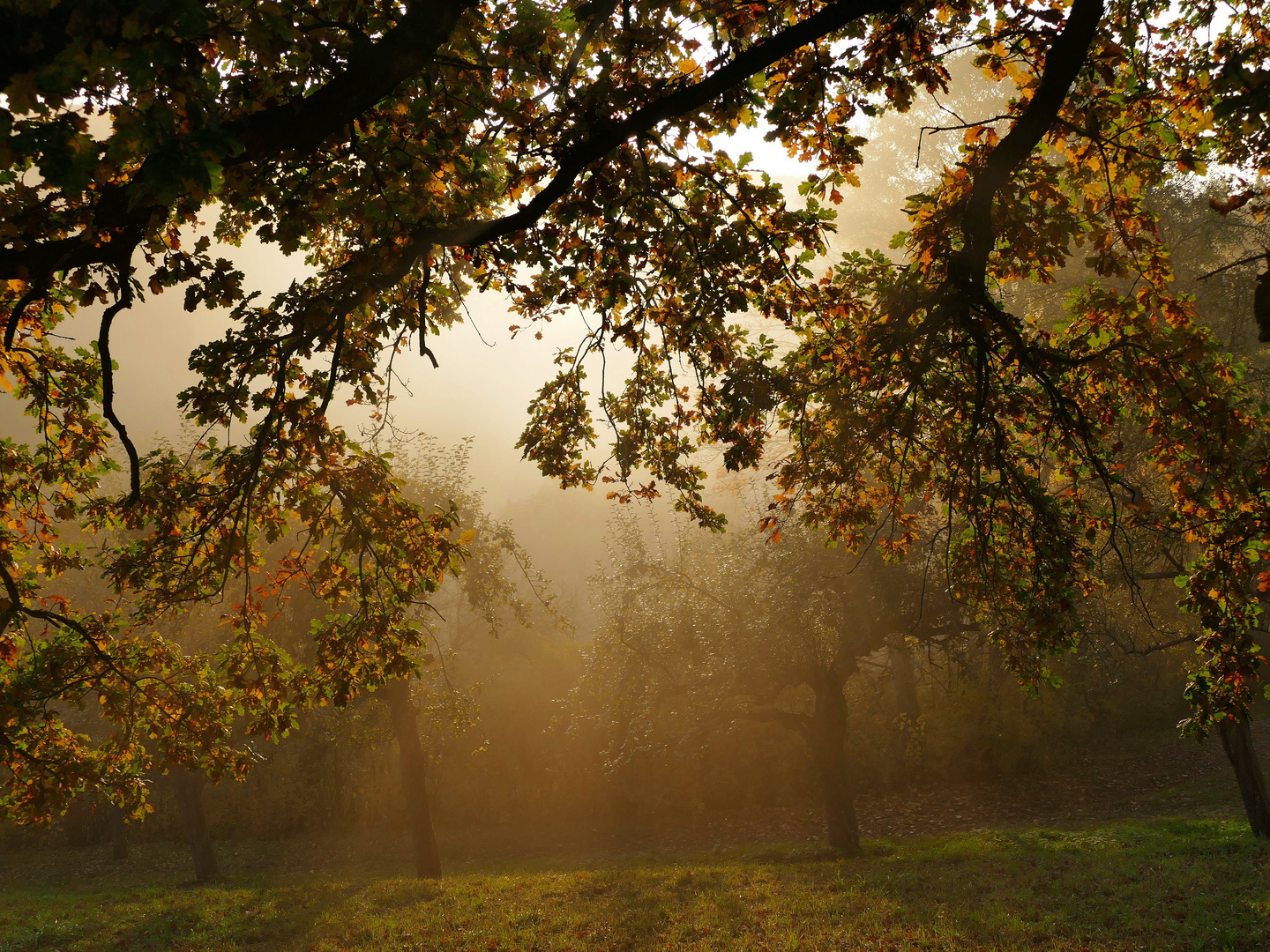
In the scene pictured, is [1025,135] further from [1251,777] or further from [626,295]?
[1251,777]

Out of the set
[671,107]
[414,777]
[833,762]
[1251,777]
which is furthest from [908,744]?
[671,107]

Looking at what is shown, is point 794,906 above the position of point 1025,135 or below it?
below

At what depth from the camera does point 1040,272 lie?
6211mm

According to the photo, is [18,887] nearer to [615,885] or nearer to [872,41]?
[615,885]

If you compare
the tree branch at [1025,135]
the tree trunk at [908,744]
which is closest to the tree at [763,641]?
the tree trunk at [908,744]

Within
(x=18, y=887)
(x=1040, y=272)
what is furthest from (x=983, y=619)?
(x=18, y=887)

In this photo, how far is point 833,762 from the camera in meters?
15.9

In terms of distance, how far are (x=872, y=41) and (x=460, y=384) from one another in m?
51.3

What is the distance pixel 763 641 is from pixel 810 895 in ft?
17.8

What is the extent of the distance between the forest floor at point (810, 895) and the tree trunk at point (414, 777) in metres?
1.33

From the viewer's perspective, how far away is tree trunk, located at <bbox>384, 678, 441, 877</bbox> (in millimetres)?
17797

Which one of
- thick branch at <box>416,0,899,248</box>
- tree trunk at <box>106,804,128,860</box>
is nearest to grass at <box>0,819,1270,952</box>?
thick branch at <box>416,0,899,248</box>

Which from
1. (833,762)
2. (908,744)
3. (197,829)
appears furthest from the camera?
(908,744)

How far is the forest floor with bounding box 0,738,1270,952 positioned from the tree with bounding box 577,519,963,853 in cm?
245
